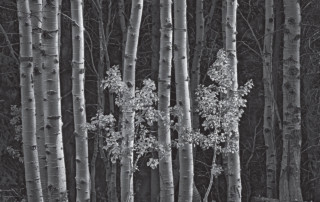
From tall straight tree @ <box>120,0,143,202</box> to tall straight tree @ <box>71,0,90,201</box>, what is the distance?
636 millimetres

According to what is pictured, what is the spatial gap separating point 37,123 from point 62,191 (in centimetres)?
258

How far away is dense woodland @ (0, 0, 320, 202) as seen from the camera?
9477mm

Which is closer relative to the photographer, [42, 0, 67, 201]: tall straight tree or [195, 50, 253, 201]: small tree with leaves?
[42, 0, 67, 201]: tall straight tree

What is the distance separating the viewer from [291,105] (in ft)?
34.8

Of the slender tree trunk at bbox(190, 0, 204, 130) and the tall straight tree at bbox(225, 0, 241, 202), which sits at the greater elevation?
the slender tree trunk at bbox(190, 0, 204, 130)

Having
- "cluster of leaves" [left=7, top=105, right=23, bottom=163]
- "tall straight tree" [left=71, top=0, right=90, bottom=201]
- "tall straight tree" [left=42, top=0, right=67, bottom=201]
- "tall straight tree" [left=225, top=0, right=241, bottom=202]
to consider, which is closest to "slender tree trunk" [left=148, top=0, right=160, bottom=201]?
"tall straight tree" [left=225, top=0, right=241, bottom=202]

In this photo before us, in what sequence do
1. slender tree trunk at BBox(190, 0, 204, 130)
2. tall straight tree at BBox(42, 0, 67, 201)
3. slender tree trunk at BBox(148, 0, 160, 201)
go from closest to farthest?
tall straight tree at BBox(42, 0, 67, 201), slender tree trunk at BBox(148, 0, 160, 201), slender tree trunk at BBox(190, 0, 204, 130)

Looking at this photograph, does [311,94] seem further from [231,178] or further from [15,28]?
[15,28]

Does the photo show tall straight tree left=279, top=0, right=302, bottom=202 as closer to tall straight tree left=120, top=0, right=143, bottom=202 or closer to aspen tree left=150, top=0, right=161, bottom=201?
tall straight tree left=120, top=0, right=143, bottom=202

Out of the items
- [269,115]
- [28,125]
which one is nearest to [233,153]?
[269,115]

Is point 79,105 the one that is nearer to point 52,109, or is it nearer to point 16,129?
point 52,109

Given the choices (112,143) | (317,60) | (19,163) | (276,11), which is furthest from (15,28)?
(112,143)

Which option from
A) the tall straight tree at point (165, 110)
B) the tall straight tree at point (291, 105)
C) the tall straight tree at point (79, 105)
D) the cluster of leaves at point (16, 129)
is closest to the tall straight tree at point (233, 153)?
the tall straight tree at point (291, 105)

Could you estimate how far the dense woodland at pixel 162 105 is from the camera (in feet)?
31.1
